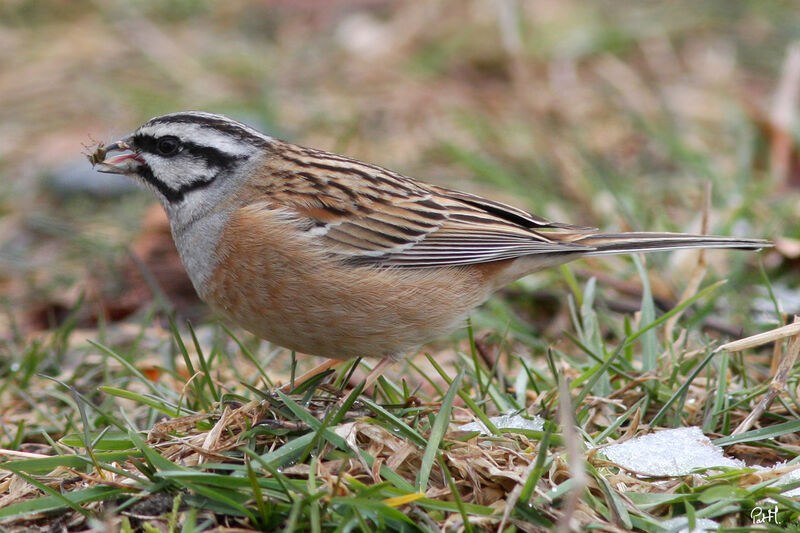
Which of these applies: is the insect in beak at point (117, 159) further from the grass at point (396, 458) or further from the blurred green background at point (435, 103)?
the blurred green background at point (435, 103)

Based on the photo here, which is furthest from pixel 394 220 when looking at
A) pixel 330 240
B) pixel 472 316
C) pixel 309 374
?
pixel 472 316

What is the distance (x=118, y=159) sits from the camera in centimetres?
496

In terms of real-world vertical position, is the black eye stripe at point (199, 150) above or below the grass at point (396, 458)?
above

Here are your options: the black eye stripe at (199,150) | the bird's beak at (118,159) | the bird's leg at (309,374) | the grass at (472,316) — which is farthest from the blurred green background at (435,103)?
the bird's leg at (309,374)

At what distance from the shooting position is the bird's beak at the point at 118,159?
16.2ft

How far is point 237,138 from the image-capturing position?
197 inches

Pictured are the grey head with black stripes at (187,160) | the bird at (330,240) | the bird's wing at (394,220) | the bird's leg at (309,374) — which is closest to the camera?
the bird at (330,240)

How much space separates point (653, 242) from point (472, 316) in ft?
5.17

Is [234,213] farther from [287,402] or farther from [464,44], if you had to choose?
[464,44]

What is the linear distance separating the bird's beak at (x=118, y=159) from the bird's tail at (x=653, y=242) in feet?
7.30

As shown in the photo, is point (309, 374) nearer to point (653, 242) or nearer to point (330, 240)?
point (330, 240)

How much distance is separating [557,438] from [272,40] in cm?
843

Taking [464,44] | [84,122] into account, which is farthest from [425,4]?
[84,122]

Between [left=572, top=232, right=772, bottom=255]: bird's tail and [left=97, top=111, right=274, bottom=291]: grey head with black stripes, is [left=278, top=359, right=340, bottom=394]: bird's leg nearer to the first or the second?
[left=97, top=111, right=274, bottom=291]: grey head with black stripes
